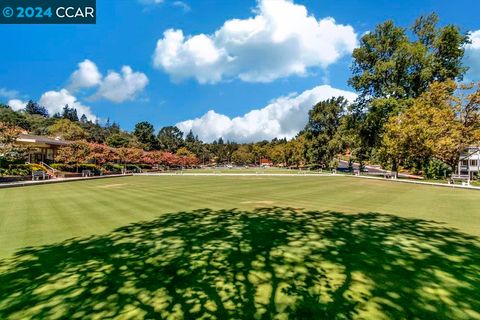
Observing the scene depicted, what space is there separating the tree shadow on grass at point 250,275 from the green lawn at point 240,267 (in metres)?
0.02

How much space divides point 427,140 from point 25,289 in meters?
37.5

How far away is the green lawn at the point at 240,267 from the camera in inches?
166

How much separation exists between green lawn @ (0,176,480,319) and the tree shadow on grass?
2cm

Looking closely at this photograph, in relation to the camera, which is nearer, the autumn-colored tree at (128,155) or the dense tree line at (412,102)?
the dense tree line at (412,102)

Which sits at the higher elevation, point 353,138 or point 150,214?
point 353,138

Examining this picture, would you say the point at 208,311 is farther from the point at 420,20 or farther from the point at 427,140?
the point at 420,20

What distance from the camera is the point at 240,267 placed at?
5.68m

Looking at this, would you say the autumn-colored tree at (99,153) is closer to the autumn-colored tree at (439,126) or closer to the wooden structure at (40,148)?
the wooden structure at (40,148)

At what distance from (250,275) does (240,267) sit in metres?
0.43

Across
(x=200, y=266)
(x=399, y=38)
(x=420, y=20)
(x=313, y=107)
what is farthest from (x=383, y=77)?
(x=200, y=266)

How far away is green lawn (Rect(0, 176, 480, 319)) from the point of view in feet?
13.8

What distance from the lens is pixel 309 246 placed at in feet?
23.1

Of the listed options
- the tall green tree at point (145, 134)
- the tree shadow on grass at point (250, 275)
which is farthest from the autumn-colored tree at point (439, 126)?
the tall green tree at point (145, 134)

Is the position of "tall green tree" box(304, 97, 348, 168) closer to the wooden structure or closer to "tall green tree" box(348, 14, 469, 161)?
"tall green tree" box(348, 14, 469, 161)
